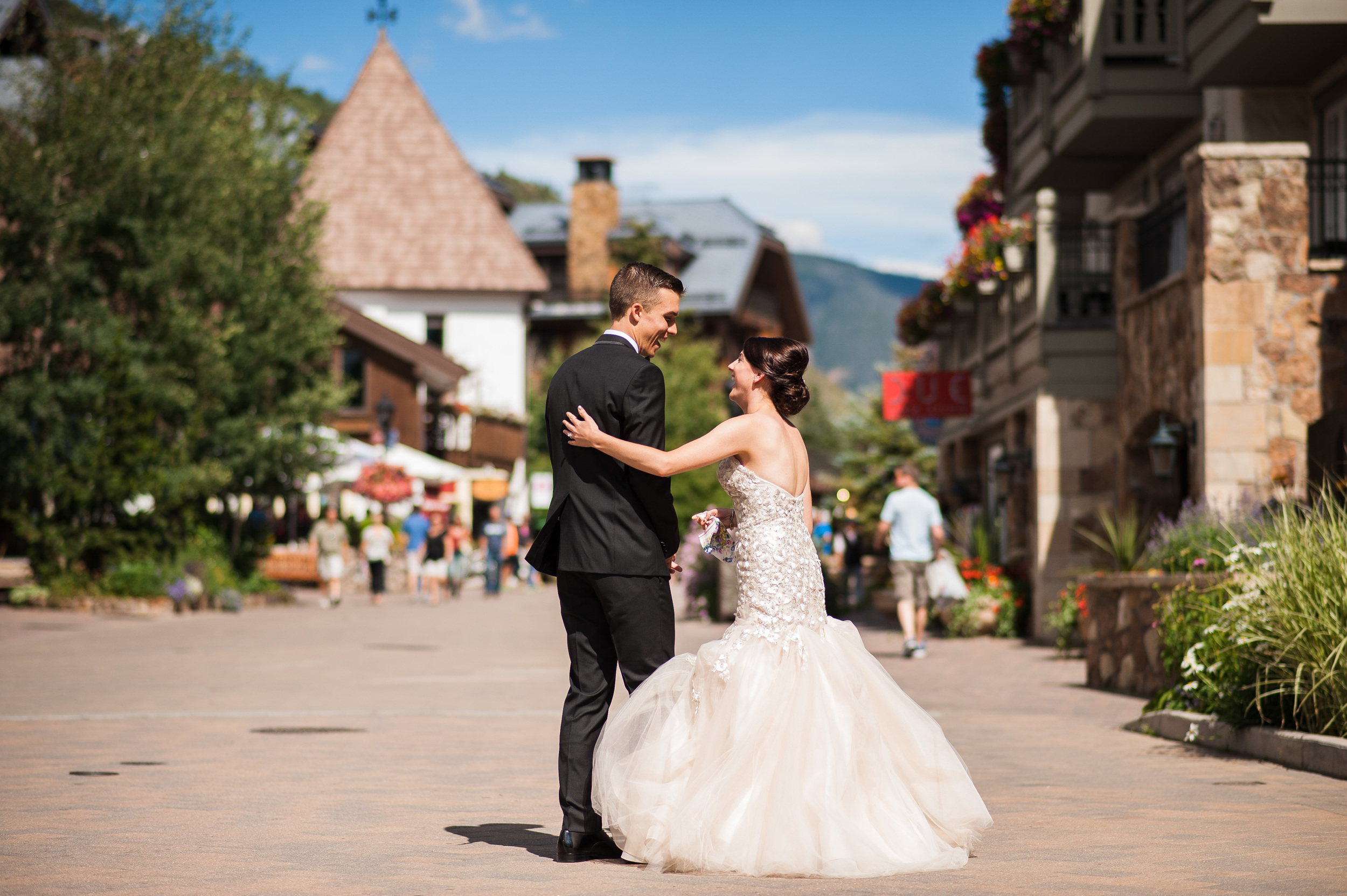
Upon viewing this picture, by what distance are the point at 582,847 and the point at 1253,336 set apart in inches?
458

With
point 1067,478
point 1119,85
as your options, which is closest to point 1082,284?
point 1067,478

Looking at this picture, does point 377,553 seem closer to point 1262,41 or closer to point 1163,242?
point 1163,242

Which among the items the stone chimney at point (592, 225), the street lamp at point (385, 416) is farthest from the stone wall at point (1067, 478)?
the stone chimney at point (592, 225)

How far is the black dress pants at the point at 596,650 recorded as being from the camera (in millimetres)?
5770

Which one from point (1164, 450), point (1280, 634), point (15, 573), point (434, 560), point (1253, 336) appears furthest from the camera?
point (434, 560)

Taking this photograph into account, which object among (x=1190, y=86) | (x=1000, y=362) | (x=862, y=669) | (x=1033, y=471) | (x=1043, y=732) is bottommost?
(x=1043, y=732)

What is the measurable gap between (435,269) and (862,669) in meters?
52.5

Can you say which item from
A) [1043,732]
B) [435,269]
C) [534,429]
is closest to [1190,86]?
[1043,732]

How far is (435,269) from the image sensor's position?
5722 centimetres

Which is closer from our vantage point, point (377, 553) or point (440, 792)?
point (440, 792)

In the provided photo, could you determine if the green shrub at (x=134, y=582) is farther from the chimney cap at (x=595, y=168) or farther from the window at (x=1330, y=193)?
the chimney cap at (x=595, y=168)

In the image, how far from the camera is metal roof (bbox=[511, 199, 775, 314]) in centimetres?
6806

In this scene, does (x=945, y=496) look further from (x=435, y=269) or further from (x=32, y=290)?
(x=435, y=269)

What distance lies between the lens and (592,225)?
6525cm
